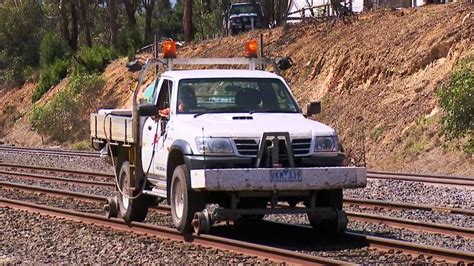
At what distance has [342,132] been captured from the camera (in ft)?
117

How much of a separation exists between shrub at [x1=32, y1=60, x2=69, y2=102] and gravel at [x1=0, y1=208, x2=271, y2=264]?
5347cm

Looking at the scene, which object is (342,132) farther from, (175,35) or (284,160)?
(175,35)

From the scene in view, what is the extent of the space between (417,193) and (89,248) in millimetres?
9197

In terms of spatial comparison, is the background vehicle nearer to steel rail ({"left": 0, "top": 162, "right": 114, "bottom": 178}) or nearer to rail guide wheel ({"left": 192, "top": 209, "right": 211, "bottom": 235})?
steel rail ({"left": 0, "top": 162, "right": 114, "bottom": 178})

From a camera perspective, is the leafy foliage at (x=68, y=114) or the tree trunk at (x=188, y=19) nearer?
the leafy foliage at (x=68, y=114)

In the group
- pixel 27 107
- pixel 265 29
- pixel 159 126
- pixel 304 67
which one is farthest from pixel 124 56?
pixel 159 126

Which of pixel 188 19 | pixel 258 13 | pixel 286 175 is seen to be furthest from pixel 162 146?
pixel 188 19

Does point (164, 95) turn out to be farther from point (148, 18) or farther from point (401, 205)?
point (148, 18)

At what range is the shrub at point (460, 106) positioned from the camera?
88.7 ft

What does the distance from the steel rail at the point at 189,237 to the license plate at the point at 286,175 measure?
0.82m

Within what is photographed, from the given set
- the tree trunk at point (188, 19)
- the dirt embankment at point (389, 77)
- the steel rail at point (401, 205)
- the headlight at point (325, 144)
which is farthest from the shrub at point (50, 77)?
the headlight at point (325, 144)

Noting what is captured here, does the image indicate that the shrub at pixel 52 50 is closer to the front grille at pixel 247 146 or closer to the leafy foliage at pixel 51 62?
the leafy foliage at pixel 51 62

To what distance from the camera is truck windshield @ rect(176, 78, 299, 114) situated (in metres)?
15.2

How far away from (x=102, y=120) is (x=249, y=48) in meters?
2.59
